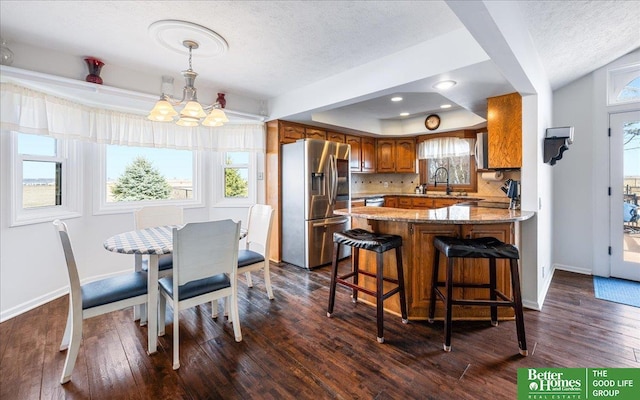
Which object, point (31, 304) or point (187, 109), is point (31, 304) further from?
point (187, 109)

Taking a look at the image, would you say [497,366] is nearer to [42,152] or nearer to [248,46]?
[248,46]

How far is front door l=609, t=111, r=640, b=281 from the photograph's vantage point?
11.0ft

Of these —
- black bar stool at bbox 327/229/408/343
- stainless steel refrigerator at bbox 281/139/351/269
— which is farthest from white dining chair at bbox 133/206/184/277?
black bar stool at bbox 327/229/408/343

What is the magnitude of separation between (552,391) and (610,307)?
1834 mm

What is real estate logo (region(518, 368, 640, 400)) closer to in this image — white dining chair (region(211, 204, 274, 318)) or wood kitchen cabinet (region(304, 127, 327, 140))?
white dining chair (region(211, 204, 274, 318))

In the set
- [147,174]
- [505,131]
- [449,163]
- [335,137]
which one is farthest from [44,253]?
[449,163]

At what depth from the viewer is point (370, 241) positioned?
229 centimetres

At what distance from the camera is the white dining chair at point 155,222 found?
2.46 metres

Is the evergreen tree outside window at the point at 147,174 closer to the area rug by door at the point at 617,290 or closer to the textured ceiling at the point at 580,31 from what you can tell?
the textured ceiling at the point at 580,31

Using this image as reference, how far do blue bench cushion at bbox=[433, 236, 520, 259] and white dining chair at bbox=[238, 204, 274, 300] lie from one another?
163 centimetres

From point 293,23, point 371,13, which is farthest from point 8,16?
point 371,13

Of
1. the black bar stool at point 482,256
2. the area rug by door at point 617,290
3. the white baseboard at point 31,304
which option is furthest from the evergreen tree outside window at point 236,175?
the area rug by door at point 617,290

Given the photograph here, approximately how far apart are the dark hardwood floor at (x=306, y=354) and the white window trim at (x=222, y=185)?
1.99m

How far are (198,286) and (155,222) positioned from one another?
1297mm
